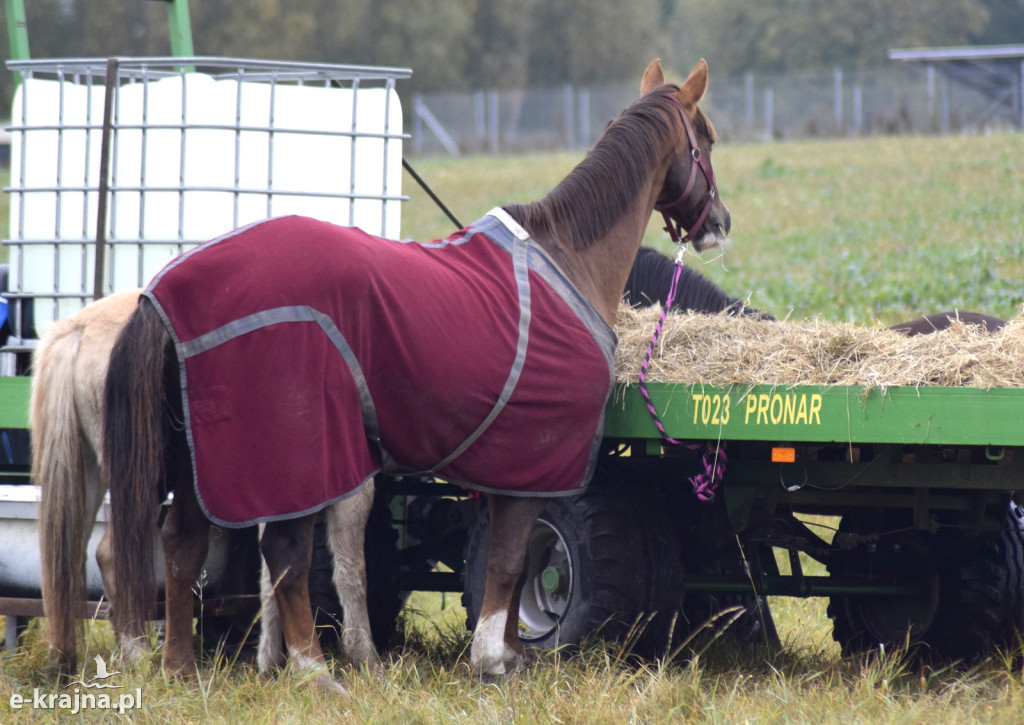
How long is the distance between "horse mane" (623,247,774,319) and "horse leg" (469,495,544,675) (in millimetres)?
1688

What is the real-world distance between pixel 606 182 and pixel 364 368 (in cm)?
127

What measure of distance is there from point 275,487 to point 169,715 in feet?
2.36

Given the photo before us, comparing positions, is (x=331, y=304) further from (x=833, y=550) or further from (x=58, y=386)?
(x=833, y=550)

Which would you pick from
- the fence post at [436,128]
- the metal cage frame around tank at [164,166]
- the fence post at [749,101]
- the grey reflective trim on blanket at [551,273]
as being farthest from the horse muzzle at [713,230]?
the fence post at [436,128]

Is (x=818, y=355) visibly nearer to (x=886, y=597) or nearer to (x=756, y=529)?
(x=756, y=529)

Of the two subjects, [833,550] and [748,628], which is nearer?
[833,550]

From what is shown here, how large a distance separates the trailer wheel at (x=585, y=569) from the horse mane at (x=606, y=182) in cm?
95

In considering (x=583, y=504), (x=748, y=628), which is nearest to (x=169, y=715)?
(x=583, y=504)

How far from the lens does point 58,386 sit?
407 centimetres

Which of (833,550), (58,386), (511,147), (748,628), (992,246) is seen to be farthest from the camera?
(511,147)

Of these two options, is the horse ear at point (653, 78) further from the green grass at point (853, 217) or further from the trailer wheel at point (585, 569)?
the trailer wheel at point (585, 569)

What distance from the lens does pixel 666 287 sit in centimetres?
554

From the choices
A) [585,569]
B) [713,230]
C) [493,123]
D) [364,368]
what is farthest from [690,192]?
[493,123]

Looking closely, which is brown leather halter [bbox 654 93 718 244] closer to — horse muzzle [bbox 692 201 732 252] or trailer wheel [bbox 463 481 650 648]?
horse muzzle [bbox 692 201 732 252]
